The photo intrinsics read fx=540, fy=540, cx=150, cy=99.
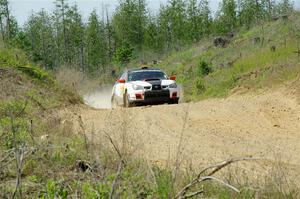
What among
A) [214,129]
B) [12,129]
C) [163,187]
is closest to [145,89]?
[214,129]

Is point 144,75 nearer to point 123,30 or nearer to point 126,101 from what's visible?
point 126,101

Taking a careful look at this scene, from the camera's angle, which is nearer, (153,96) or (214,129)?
(214,129)

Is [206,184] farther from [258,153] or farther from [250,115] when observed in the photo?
[250,115]

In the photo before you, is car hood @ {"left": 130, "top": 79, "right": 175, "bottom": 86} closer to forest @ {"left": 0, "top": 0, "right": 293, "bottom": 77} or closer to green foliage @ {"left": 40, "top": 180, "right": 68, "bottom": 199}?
green foliage @ {"left": 40, "top": 180, "right": 68, "bottom": 199}

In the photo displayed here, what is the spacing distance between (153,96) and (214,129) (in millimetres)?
6247

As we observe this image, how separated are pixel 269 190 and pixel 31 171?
2.64 metres

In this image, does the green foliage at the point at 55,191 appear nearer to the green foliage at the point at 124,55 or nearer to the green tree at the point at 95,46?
Result: the green foliage at the point at 124,55

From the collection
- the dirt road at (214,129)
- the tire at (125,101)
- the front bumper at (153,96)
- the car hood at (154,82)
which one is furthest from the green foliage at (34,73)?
the dirt road at (214,129)

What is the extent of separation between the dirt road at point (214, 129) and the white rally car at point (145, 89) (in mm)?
2596

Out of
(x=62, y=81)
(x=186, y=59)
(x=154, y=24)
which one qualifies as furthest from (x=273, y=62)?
(x=154, y=24)

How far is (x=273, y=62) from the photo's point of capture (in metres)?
21.9

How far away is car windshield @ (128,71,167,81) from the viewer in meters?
18.8

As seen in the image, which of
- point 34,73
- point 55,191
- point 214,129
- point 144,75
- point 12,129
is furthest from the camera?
point 34,73

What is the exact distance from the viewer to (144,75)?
18922mm
